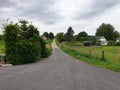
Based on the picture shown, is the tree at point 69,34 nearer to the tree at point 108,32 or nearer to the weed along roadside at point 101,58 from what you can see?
Result: the tree at point 108,32

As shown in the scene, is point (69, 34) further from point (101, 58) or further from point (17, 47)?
point (17, 47)

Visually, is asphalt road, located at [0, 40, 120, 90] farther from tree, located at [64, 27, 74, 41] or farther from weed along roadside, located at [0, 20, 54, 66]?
tree, located at [64, 27, 74, 41]

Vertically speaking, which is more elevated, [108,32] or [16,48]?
[108,32]

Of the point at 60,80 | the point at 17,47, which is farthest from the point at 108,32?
the point at 60,80

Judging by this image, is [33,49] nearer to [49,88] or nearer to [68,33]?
[49,88]

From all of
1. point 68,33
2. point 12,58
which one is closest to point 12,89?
point 12,58

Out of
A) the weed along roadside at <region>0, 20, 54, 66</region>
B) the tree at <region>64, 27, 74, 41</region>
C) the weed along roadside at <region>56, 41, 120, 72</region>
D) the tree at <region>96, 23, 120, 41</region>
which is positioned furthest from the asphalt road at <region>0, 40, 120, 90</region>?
the tree at <region>96, 23, 120, 41</region>

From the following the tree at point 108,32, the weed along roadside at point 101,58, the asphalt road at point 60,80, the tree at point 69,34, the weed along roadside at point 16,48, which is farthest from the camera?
the tree at point 108,32

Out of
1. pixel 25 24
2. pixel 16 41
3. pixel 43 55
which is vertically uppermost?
pixel 25 24

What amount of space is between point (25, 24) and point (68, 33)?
10779 centimetres

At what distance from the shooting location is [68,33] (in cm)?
13188

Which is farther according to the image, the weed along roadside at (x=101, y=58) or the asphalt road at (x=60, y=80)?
the weed along roadside at (x=101, y=58)

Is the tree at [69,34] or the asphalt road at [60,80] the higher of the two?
the tree at [69,34]

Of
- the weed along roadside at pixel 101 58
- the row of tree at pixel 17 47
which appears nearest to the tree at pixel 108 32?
the weed along roadside at pixel 101 58
